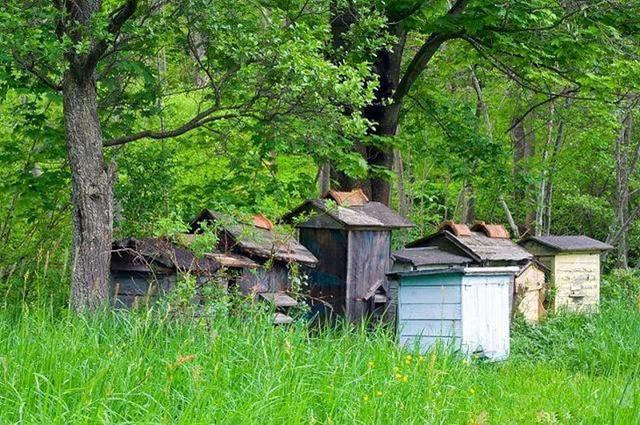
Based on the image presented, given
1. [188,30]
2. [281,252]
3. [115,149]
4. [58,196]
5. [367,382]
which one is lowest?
[367,382]

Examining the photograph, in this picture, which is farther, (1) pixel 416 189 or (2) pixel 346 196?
(1) pixel 416 189

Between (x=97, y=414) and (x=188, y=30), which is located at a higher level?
(x=188, y=30)

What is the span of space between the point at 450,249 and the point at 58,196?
5122mm

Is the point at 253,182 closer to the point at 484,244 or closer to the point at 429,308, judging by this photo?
the point at 429,308

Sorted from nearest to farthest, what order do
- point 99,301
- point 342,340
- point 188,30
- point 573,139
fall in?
point 342,340 < point 99,301 < point 188,30 < point 573,139

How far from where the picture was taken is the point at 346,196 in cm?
934

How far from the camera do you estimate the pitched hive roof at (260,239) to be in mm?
7555

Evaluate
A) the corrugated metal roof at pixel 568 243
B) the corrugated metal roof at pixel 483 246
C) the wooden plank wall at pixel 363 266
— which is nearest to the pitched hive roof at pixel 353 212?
the wooden plank wall at pixel 363 266

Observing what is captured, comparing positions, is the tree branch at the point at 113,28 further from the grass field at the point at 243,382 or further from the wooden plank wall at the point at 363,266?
the wooden plank wall at the point at 363,266

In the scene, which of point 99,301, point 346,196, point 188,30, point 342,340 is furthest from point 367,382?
point 346,196

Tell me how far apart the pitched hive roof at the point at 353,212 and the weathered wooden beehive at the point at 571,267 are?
134 inches

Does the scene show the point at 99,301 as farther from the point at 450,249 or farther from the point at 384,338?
the point at 450,249

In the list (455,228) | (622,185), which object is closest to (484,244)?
(455,228)

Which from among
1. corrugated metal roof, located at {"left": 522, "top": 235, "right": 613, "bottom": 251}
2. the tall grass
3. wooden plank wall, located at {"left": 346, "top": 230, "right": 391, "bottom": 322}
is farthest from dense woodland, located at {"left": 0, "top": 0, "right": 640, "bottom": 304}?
the tall grass
